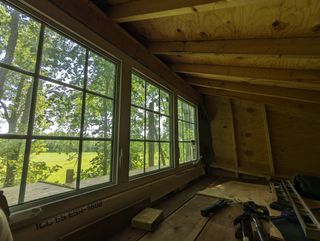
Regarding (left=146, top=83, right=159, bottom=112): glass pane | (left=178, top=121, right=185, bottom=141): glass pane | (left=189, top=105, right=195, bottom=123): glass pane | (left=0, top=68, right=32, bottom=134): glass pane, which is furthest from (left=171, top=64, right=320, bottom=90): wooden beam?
(left=0, top=68, right=32, bottom=134): glass pane

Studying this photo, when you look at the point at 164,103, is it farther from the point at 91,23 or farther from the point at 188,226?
the point at 188,226

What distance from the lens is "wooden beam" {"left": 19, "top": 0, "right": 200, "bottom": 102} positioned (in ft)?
3.45

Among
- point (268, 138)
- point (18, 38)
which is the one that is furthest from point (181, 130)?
point (18, 38)

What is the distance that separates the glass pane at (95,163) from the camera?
1.25 m

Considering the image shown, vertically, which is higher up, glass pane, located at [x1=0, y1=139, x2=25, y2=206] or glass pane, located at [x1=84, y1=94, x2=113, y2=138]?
glass pane, located at [x1=84, y1=94, x2=113, y2=138]

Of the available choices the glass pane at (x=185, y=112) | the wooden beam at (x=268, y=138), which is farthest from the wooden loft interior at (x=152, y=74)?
the wooden beam at (x=268, y=138)

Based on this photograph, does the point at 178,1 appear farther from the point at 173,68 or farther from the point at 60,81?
the point at 173,68

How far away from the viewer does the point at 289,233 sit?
1038 millimetres

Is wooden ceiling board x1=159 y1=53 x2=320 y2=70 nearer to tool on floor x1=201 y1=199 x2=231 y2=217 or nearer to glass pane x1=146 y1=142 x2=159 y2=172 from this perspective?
glass pane x1=146 y1=142 x2=159 y2=172

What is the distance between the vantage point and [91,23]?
1.32 m

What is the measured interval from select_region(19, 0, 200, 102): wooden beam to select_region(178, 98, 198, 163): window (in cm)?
104

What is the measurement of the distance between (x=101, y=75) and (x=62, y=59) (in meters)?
0.33

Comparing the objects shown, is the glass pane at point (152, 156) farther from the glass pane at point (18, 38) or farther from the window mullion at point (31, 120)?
the glass pane at point (18, 38)

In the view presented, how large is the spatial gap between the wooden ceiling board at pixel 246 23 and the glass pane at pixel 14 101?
1124 mm
